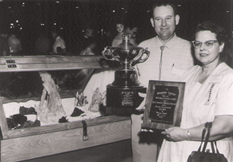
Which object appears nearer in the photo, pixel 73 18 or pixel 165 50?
pixel 165 50

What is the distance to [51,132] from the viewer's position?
2270 mm

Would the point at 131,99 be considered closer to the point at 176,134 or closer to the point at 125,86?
the point at 125,86

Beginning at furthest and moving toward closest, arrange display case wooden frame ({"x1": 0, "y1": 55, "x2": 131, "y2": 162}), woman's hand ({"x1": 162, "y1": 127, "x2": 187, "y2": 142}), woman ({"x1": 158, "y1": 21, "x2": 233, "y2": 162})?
display case wooden frame ({"x1": 0, "y1": 55, "x2": 131, "y2": 162})
woman's hand ({"x1": 162, "y1": 127, "x2": 187, "y2": 142})
woman ({"x1": 158, "y1": 21, "x2": 233, "y2": 162})

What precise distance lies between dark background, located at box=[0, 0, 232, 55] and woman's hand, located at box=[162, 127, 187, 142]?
656cm

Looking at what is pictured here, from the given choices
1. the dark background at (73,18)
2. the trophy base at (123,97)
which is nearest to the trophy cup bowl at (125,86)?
the trophy base at (123,97)

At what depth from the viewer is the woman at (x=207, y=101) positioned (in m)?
1.47

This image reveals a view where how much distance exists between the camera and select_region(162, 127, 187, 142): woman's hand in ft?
5.25

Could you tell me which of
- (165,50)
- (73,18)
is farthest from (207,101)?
(73,18)

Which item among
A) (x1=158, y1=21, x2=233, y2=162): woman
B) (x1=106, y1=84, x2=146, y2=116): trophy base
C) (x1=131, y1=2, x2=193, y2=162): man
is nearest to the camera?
(x1=158, y1=21, x2=233, y2=162): woman

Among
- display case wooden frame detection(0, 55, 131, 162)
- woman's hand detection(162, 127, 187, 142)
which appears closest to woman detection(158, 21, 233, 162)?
woman's hand detection(162, 127, 187, 142)

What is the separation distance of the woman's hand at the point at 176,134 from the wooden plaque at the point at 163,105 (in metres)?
0.04

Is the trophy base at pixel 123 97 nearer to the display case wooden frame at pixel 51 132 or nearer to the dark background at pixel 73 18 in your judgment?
the display case wooden frame at pixel 51 132

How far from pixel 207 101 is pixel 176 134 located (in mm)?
283

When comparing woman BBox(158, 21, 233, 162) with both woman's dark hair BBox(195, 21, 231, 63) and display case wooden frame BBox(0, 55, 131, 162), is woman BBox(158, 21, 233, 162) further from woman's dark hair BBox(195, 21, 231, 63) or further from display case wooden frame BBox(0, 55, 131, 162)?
display case wooden frame BBox(0, 55, 131, 162)
